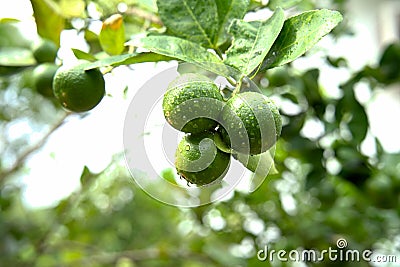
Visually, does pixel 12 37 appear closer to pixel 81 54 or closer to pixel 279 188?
pixel 81 54

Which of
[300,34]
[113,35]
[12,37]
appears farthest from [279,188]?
[300,34]

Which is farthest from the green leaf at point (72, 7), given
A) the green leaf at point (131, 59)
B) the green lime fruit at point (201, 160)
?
the green lime fruit at point (201, 160)

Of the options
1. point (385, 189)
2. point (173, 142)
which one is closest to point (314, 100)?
point (385, 189)

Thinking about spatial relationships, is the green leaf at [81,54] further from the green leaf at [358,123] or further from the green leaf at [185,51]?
the green leaf at [358,123]

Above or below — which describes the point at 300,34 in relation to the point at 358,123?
above

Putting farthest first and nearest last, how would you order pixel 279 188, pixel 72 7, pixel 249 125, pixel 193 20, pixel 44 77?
pixel 279 188 < pixel 72 7 < pixel 44 77 < pixel 193 20 < pixel 249 125
